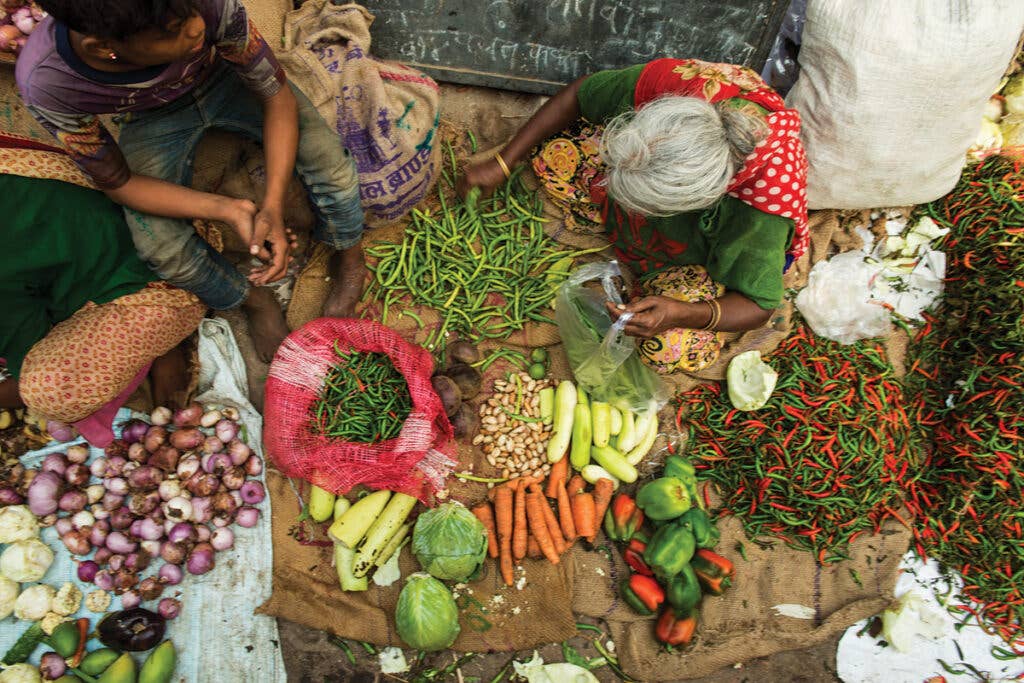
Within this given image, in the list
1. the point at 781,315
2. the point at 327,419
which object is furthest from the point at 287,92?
the point at 781,315

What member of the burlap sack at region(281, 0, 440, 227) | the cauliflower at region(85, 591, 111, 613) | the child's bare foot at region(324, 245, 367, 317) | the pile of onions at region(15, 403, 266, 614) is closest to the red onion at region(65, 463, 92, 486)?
the pile of onions at region(15, 403, 266, 614)

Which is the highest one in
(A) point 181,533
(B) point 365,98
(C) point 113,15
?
(C) point 113,15

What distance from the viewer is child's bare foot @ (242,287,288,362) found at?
286cm

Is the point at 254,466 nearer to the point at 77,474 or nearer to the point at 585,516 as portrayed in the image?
the point at 77,474

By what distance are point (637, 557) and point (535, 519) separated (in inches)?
18.4

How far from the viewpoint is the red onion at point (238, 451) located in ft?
8.88

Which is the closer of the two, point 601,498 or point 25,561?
point 25,561

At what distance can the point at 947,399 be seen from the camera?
2.90 meters

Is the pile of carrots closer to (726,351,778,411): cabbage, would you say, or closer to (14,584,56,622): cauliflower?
(726,351,778,411): cabbage

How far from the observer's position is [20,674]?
2416mm

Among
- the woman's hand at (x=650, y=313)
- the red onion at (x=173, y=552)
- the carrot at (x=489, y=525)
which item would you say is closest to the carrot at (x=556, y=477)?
the carrot at (x=489, y=525)

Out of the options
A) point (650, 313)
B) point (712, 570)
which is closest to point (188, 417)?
point (650, 313)

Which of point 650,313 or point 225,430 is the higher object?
point 650,313

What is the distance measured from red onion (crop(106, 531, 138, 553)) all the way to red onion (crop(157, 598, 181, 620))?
0.26m
